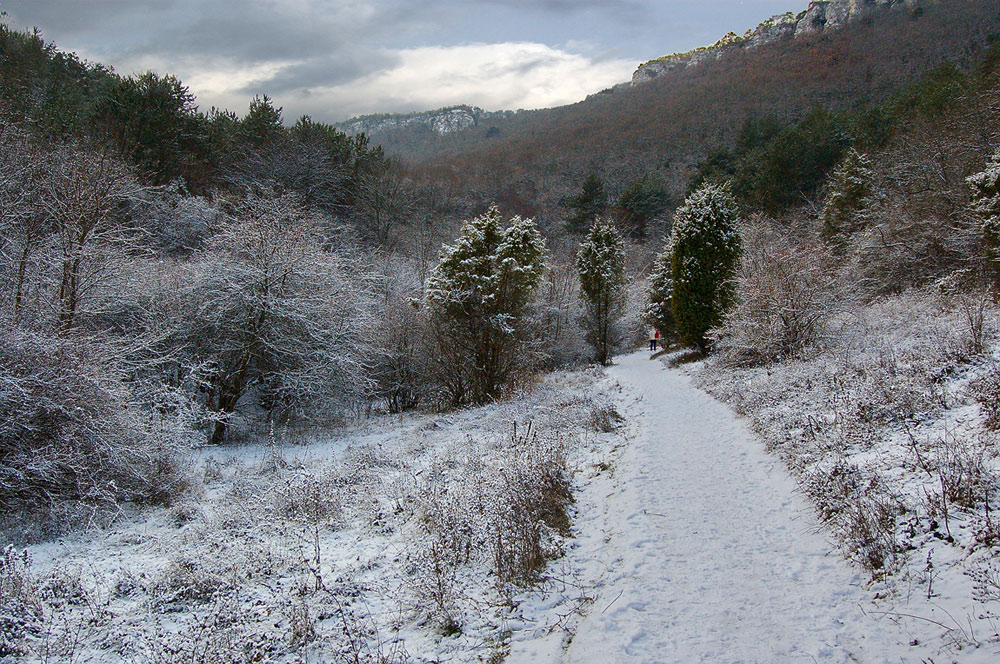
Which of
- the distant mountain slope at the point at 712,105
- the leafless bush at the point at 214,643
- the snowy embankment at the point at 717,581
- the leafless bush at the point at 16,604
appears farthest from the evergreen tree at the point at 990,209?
the distant mountain slope at the point at 712,105

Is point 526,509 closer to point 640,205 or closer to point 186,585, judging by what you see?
point 186,585

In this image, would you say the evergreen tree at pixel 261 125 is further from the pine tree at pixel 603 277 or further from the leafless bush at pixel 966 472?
the leafless bush at pixel 966 472

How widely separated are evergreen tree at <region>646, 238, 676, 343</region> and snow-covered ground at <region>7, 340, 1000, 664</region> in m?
19.2

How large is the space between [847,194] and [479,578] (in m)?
27.5

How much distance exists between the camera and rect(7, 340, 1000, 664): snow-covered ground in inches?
144

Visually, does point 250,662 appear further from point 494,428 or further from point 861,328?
point 861,328

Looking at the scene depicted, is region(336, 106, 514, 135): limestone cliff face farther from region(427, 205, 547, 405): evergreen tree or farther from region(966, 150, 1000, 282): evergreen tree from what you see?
region(966, 150, 1000, 282): evergreen tree

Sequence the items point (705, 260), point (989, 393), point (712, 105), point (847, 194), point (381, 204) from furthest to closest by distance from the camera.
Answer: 1. point (712, 105)
2. point (381, 204)
3. point (847, 194)
4. point (705, 260)
5. point (989, 393)

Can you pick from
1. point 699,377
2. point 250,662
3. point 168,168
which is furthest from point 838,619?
point 168,168

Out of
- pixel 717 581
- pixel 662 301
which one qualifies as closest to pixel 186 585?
pixel 717 581

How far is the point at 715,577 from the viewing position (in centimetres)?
441

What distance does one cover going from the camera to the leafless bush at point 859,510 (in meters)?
4.17

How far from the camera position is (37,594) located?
457cm

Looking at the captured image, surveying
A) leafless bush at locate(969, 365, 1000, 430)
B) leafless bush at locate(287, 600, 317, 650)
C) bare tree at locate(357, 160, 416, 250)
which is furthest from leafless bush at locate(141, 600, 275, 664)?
bare tree at locate(357, 160, 416, 250)
